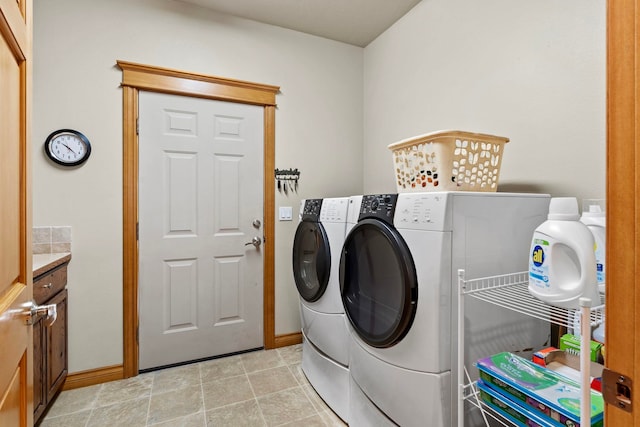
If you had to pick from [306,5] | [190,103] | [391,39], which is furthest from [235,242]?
[391,39]

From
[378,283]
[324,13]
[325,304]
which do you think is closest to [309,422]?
[325,304]

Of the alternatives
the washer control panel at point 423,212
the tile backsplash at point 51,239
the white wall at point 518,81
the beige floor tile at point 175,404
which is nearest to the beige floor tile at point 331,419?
the beige floor tile at point 175,404

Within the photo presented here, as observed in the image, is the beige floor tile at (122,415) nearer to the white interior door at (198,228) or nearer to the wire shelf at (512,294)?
the white interior door at (198,228)

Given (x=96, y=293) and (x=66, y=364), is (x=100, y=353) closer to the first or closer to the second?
(x=66, y=364)

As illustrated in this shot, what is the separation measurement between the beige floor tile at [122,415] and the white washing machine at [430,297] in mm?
1268

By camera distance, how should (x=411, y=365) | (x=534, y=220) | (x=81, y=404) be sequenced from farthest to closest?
(x=81, y=404), (x=534, y=220), (x=411, y=365)

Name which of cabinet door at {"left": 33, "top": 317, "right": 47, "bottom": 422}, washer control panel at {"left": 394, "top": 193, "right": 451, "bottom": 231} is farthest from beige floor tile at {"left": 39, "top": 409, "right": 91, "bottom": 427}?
washer control panel at {"left": 394, "top": 193, "right": 451, "bottom": 231}

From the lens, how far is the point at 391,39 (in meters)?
2.61

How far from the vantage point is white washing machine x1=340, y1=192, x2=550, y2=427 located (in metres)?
1.16

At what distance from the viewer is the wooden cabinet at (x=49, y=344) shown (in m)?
1.58

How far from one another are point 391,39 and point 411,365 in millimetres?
2457

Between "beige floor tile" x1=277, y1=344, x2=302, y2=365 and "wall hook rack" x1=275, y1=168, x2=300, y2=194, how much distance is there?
1303 mm

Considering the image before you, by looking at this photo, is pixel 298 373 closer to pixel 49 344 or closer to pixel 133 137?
pixel 49 344

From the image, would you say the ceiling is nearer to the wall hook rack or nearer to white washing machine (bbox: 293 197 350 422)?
the wall hook rack
